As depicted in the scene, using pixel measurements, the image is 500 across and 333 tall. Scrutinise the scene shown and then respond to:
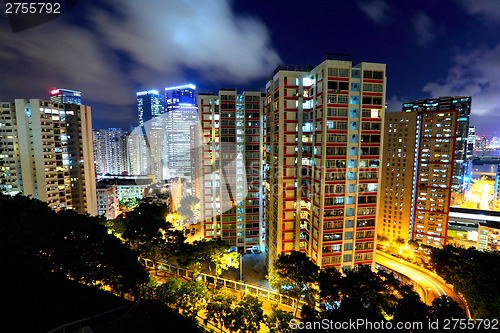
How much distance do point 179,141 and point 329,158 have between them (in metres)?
138

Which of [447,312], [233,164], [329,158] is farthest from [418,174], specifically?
[447,312]

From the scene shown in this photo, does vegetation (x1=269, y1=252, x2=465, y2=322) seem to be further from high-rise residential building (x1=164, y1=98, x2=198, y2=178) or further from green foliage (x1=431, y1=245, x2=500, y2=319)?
high-rise residential building (x1=164, y1=98, x2=198, y2=178)

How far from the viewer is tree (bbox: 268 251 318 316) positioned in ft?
76.3

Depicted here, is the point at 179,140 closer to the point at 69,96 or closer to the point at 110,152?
the point at 110,152

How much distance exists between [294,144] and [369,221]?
49.9 ft

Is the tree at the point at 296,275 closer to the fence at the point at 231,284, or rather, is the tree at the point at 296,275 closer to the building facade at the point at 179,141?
the fence at the point at 231,284

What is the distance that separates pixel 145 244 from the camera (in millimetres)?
27297

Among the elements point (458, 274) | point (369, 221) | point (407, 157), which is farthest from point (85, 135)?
point (407, 157)

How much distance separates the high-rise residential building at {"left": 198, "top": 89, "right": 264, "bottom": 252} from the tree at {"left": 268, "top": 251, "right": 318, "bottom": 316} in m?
21.6

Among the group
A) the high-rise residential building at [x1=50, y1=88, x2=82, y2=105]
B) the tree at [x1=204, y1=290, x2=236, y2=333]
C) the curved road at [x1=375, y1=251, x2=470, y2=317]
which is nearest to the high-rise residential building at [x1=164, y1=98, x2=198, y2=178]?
the high-rise residential building at [x1=50, y1=88, x2=82, y2=105]

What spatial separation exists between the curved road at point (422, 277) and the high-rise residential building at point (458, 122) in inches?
3241

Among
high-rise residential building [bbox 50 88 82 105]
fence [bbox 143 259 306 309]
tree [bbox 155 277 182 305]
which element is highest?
high-rise residential building [bbox 50 88 82 105]

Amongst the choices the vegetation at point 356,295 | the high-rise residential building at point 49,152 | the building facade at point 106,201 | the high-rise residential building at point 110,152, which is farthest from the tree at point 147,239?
the high-rise residential building at point 110,152

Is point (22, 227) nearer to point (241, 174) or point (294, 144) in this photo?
point (294, 144)
